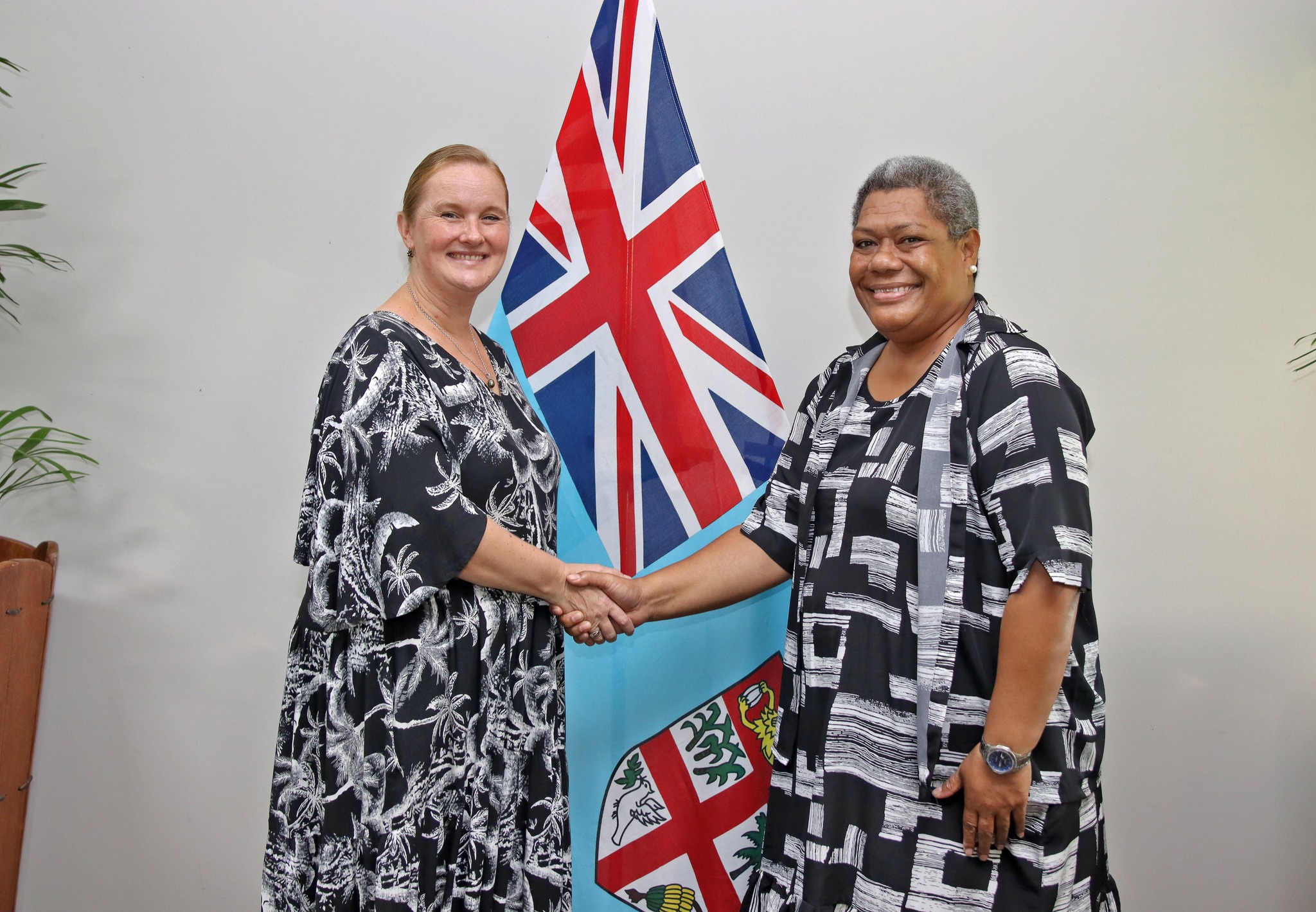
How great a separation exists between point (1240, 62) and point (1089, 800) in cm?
151

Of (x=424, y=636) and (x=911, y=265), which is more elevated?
(x=911, y=265)

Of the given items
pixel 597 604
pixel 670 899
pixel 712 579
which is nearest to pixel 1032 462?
pixel 712 579

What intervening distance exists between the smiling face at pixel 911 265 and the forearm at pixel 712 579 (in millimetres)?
487

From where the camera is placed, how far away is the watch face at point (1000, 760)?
1192 mm

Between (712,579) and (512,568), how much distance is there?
426mm

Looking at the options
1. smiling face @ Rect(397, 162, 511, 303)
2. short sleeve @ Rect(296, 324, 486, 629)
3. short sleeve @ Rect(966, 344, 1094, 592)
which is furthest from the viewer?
smiling face @ Rect(397, 162, 511, 303)

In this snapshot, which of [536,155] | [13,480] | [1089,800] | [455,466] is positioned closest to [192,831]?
[13,480]

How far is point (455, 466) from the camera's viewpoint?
4.49 ft

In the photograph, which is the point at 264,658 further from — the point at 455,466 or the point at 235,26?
the point at 235,26

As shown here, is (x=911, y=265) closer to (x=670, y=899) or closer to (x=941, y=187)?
(x=941, y=187)

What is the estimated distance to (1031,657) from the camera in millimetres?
1187

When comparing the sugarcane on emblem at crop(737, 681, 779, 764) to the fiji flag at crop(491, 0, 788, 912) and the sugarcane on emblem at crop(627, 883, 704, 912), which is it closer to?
the fiji flag at crop(491, 0, 788, 912)

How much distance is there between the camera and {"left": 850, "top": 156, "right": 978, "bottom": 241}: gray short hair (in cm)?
135

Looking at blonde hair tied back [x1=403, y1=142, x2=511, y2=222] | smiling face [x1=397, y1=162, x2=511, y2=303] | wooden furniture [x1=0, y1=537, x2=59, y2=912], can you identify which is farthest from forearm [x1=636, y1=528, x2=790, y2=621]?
wooden furniture [x1=0, y1=537, x2=59, y2=912]
